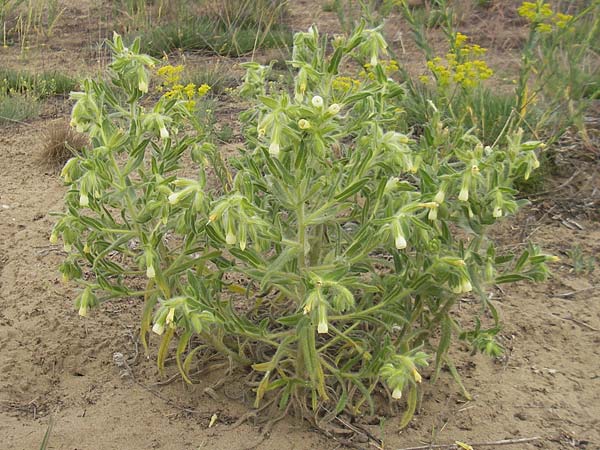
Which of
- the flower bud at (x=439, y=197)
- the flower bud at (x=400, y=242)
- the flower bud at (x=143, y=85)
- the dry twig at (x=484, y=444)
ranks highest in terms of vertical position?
the flower bud at (x=143, y=85)

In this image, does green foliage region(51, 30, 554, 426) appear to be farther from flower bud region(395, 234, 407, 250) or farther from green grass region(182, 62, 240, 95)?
green grass region(182, 62, 240, 95)

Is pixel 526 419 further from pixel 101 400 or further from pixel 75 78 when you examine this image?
pixel 75 78

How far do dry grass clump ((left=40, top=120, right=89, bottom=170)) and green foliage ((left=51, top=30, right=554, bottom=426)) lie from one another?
75.8 inches

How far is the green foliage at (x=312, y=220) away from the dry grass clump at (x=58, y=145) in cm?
193

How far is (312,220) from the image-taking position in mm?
2248

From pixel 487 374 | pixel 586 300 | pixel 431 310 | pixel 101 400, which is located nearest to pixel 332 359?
pixel 431 310

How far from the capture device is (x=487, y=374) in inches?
117

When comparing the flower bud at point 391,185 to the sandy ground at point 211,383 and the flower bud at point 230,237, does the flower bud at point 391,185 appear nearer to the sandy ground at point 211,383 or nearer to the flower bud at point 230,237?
the flower bud at point 230,237

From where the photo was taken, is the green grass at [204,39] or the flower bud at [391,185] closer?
the flower bud at [391,185]

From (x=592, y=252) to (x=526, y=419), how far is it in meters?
1.28

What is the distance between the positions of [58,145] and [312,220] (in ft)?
8.91

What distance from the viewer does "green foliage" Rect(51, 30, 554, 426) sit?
7.07ft

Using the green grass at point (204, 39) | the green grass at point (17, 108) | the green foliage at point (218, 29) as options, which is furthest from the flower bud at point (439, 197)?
the green grass at point (204, 39)

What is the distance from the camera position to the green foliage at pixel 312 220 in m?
A: 2.15
